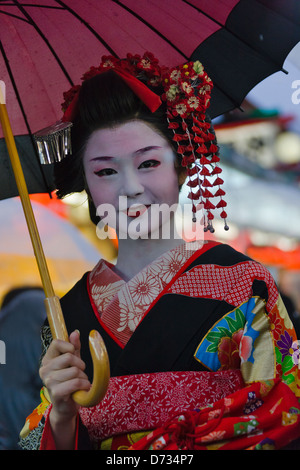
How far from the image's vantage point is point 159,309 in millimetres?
2133

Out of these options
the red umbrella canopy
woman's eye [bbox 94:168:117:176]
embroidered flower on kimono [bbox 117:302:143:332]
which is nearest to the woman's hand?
embroidered flower on kimono [bbox 117:302:143:332]

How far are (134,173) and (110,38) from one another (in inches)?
23.2

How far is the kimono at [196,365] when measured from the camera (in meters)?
1.81

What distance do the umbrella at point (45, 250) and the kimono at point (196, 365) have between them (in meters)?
0.73

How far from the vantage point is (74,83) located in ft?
8.10

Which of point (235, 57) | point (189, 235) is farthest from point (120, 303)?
point (235, 57)

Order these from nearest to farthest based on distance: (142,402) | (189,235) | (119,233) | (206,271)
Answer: (142,402) → (206,271) → (119,233) → (189,235)

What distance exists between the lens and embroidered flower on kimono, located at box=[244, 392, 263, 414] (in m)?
1.86

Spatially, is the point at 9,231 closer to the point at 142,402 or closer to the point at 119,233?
the point at 119,233

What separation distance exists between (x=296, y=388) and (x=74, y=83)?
1.48 meters

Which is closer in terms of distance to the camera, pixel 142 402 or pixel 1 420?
pixel 142 402

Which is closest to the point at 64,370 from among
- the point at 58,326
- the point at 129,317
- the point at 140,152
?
the point at 58,326

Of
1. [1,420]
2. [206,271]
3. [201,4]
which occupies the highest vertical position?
[201,4]

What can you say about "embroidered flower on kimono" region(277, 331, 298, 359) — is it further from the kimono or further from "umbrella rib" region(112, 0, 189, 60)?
"umbrella rib" region(112, 0, 189, 60)
